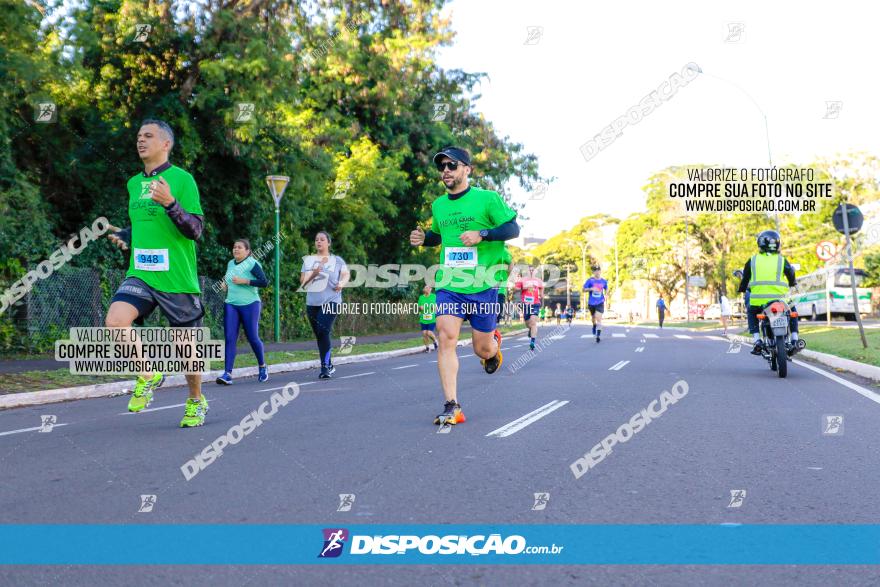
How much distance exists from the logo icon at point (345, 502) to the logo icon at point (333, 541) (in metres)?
0.33

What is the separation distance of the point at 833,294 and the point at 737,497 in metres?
45.2

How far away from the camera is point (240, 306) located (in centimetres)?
1083

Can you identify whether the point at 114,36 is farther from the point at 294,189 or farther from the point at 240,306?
the point at 240,306

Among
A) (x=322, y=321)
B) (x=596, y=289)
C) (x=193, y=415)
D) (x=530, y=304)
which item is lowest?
(x=193, y=415)

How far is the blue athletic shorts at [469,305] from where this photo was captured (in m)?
6.67

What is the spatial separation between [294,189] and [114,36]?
5.28 meters

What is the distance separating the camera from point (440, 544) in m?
3.44

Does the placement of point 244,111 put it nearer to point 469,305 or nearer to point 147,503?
point 469,305

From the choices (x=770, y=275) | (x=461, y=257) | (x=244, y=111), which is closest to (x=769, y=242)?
(x=770, y=275)

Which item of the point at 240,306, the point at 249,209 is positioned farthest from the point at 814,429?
the point at 249,209

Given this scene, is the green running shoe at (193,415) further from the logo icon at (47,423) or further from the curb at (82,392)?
the curb at (82,392)

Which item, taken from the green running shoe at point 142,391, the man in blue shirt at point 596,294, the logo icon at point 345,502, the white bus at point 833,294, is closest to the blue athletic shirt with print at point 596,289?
the man in blue shirt at point 596,294

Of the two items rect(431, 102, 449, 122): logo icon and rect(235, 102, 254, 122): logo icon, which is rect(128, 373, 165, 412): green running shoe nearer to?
rect(235, 102, 254, 122): logo icon

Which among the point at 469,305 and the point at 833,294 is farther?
the point at 833,294
